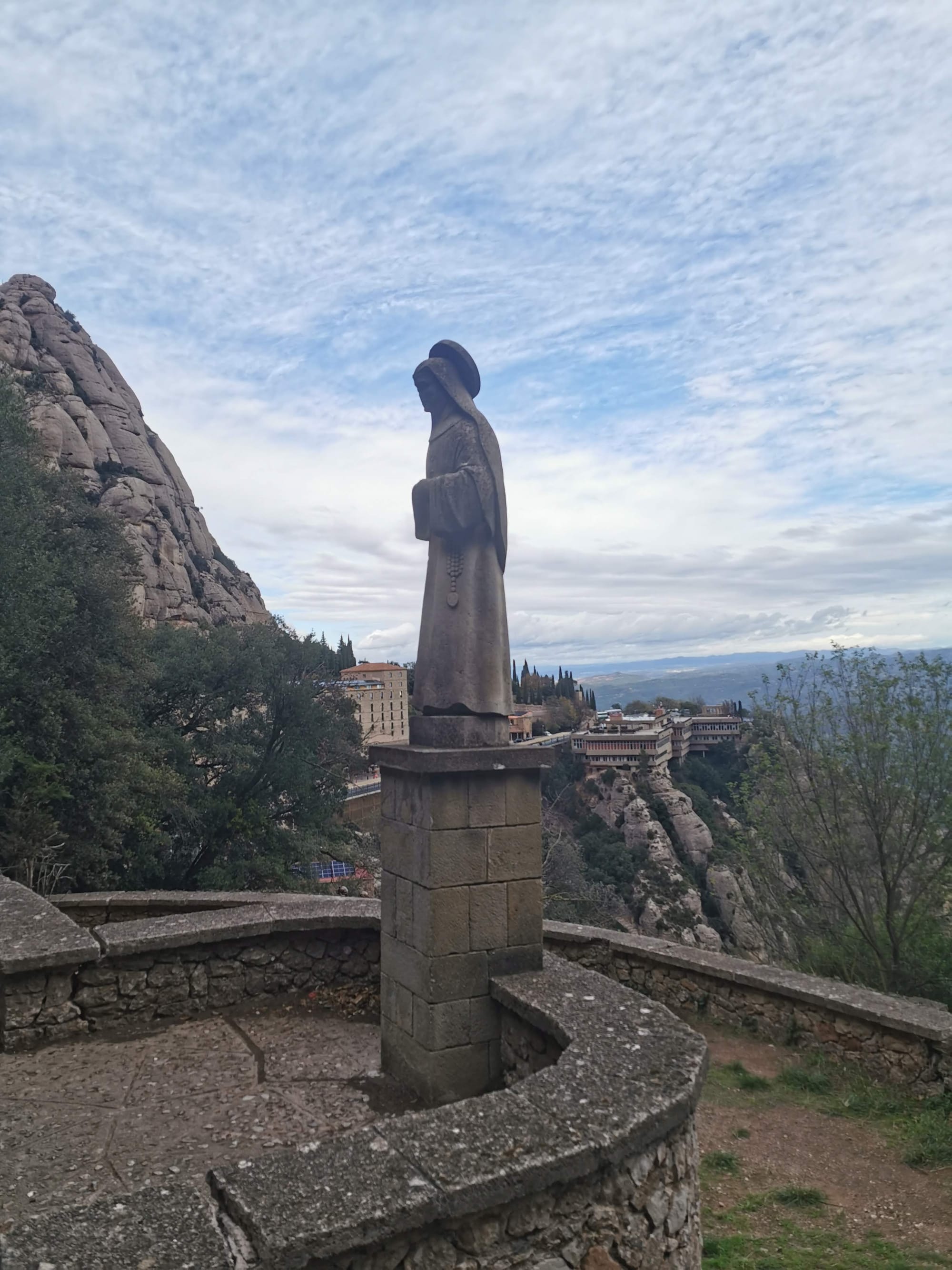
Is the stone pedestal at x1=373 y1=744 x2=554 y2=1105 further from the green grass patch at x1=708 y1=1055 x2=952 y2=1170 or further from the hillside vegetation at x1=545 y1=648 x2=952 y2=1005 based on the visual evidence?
the hillside vegetation at x1=545 y1=648 x2=952 y2=1005

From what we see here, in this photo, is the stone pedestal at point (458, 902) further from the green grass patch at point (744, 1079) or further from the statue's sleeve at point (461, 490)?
the green grass patch at point (744, 1079)

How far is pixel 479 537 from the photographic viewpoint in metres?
5.40

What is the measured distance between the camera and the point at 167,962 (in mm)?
6129

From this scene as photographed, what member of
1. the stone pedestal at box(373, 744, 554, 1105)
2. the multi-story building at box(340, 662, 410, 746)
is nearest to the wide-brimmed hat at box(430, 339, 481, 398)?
the stone pedestal at box(373, 744, 554, 1105)

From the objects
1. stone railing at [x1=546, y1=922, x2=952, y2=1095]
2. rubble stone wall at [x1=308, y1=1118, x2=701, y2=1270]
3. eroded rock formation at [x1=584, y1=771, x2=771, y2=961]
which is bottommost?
eroded rock formation at [x1=584, y1=771, x2=771, y2=961]

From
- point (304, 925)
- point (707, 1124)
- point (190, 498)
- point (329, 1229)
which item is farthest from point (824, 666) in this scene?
point (190, 498)

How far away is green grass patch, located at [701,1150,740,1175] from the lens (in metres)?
4.90

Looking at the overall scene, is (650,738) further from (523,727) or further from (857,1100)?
(857,1100)

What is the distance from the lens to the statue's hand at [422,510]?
5.53 metres

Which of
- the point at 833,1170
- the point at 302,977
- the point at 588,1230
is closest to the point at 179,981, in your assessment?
the point at 302,977

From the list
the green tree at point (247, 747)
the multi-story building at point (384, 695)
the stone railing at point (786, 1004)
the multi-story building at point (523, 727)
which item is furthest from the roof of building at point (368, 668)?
the stone railing at point (786, 1004)

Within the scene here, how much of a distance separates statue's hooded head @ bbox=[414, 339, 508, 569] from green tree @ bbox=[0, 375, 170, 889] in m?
8.84

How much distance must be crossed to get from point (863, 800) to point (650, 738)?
5493cm

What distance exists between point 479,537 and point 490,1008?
312 cm
